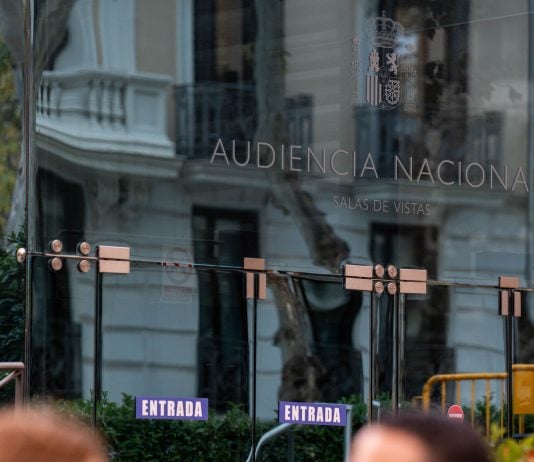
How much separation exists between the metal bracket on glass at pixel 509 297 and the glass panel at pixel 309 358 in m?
0.97

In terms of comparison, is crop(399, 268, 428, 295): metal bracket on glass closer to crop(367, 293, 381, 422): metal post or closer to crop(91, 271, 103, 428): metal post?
crop(367, 293, 381, 422): metal post

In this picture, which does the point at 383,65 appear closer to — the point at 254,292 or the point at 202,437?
the point at 254,292

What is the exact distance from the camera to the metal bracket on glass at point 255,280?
6609 mm

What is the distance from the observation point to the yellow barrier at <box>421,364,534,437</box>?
Result: 24.1 feet

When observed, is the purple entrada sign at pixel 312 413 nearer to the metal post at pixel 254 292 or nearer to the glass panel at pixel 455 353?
the metal post at pixel 254 292

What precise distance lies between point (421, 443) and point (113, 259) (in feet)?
14.8

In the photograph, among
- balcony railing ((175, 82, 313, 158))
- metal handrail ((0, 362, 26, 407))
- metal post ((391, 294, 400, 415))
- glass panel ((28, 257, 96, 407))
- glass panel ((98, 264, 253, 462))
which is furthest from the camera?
metal post ((391, 294, 400, 415))

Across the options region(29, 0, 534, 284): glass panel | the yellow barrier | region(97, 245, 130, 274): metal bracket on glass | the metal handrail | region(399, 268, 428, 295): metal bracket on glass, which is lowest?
the yellow barrier

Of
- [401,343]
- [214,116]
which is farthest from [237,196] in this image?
[401,343]

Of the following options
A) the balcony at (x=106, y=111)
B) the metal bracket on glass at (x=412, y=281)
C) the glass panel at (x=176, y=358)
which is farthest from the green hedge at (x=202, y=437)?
the balcony at (x=106, y=111)

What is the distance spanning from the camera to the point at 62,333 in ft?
19.7

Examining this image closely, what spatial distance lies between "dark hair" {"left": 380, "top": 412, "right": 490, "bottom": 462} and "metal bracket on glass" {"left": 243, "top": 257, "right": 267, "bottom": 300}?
4747 mm

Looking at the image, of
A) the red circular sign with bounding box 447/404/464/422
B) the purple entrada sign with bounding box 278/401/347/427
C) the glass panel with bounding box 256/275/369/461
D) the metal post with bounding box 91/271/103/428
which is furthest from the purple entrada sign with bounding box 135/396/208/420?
the red circular sign with bounding box 447/404/464/422

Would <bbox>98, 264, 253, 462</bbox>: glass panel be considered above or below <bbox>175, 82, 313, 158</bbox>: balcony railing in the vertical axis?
below
